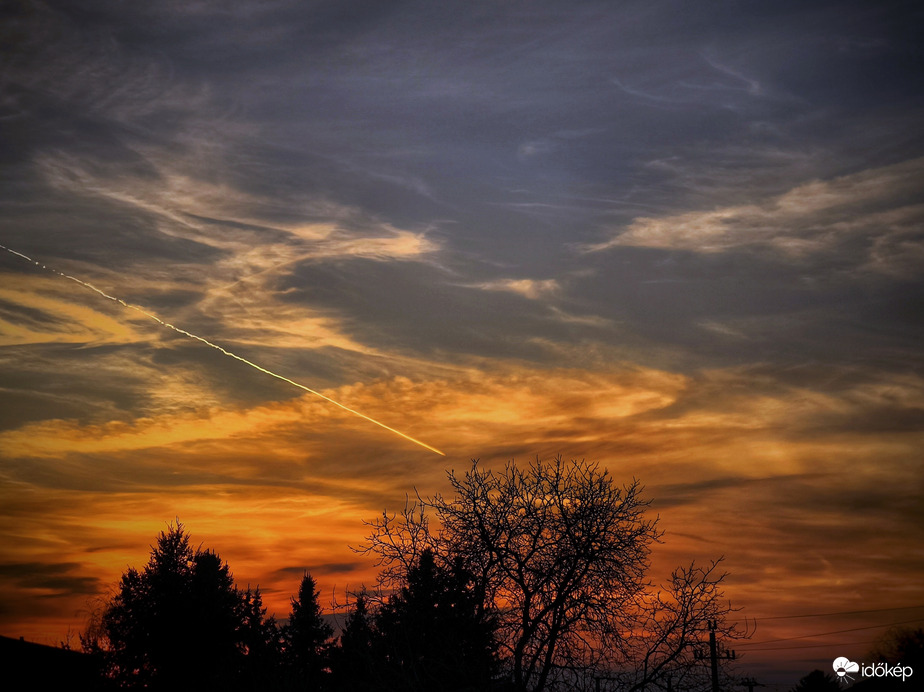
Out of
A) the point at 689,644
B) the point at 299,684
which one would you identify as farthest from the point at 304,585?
the point at 689,644

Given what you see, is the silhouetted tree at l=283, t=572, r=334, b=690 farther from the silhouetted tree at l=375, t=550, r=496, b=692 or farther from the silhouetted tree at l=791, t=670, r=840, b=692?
the silhouetted tree at l=791, t=670, r=840, b=692

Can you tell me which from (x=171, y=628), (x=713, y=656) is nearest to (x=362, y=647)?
(x=713, y=656)

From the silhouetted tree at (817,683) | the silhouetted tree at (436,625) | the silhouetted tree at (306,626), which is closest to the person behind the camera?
the silhouetted tree at (436,625)

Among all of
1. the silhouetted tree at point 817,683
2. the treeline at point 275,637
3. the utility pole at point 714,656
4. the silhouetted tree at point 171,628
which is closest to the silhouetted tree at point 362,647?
the treeline at point 275,637

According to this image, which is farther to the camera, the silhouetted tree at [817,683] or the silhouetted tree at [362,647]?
the silhouetted tree at [817,683]

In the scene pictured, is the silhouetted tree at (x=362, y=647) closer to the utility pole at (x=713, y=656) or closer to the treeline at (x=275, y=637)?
the treeline at (x=275, y=637)

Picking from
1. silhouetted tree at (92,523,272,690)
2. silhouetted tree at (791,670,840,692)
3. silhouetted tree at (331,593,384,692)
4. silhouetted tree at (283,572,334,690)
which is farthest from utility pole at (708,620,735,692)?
silhouetted tree at (791,670,840,692)

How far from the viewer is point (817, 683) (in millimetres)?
64375

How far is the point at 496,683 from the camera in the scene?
16.8 meters

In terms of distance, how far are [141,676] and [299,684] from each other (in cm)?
2794

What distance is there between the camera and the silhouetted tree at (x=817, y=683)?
205 ft

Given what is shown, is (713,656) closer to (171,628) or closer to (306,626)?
(171,628)

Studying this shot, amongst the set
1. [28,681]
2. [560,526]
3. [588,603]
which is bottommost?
[28,681]

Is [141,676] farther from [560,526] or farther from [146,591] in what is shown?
[560,526]
